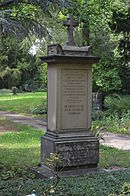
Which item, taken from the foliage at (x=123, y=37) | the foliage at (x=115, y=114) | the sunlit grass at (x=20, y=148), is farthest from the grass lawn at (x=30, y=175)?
the foliage at (x=123, y=37)

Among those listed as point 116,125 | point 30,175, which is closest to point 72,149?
point 30,175

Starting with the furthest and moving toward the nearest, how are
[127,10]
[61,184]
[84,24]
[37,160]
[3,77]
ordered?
1. [3,77]
2. [127,10]
3. [84,24]
4. [37,160]
5. [61,184]

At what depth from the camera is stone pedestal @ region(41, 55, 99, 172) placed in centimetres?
755

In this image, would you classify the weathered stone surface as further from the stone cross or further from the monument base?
the stone cross

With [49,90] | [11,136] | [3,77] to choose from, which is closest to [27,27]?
[49,90]

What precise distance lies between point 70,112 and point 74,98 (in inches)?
12.6

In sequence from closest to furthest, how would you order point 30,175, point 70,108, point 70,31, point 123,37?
point 30,175 → point 70,108 → point 70,31 → point 123,37

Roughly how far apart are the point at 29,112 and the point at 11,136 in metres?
10.4

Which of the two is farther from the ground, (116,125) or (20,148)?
(116,125)

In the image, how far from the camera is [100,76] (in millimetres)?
19547

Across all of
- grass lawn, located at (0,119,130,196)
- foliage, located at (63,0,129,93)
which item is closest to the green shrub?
foliage, located at (63,0,129,93)

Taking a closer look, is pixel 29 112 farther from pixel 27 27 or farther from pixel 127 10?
pixel 27 27

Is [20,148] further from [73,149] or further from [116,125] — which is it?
[116,125]

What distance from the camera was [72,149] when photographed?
25.1 feet
